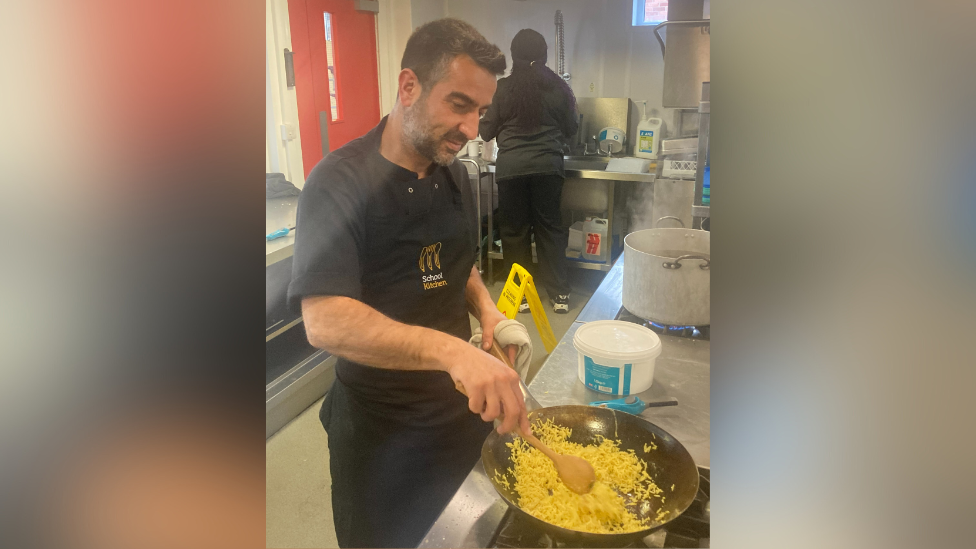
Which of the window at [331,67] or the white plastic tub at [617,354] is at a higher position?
the window at [331,67]

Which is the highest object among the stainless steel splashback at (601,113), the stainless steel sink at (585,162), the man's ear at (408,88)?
the man's ear at (408,88)

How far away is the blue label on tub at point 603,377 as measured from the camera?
829mm

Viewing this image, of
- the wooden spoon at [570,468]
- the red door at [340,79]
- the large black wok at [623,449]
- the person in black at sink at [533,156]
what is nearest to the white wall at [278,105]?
the red door at [340,79]

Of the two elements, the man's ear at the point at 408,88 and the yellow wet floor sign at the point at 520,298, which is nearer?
the man's ear at the point at 408,88

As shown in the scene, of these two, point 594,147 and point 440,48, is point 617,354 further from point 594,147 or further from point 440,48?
point 440,48

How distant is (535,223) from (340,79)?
1.23 ft

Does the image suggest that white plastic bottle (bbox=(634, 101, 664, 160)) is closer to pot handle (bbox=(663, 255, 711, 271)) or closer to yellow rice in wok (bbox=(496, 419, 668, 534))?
pot handle (bbox=(663, 255, 711, 271))

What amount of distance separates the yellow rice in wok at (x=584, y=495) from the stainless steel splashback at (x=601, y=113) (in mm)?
472

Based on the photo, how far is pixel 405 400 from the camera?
76cm

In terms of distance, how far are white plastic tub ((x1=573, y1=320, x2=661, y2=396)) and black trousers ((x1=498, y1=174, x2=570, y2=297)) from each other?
0.34 ft
